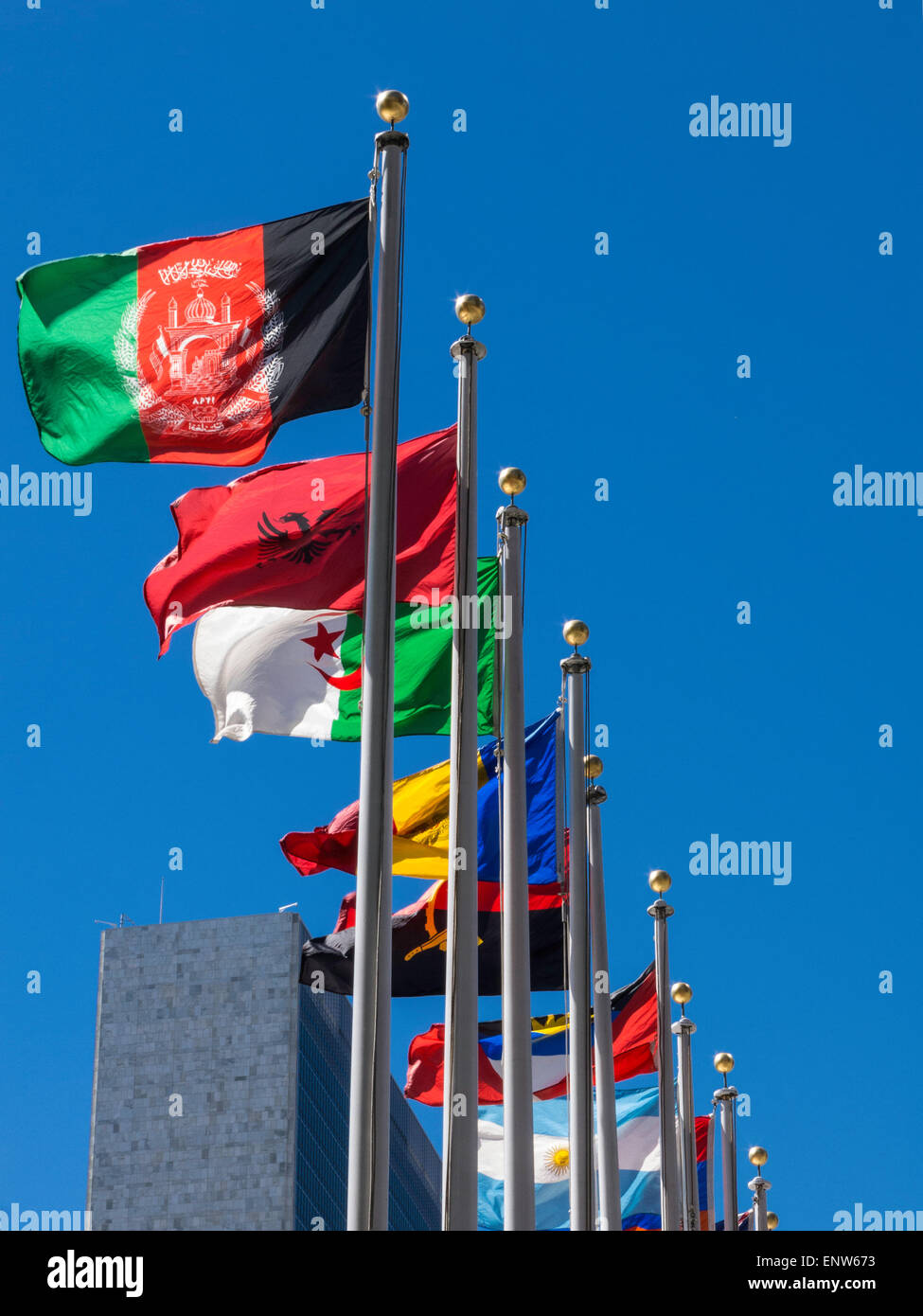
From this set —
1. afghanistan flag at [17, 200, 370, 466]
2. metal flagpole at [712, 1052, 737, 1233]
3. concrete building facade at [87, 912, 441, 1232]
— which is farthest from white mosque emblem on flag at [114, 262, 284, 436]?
concrete building facade at [87, 912, 441, 1232]

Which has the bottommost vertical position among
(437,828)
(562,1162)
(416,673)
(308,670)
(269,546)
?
(562,1162)

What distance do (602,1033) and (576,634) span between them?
200 inches

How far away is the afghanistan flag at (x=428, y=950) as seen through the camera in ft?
72.2

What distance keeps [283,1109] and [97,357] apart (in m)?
153

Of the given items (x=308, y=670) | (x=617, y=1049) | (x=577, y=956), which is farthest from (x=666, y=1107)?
(x=308, y=670)

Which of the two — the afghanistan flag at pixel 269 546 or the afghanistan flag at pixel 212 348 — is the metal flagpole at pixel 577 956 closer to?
the afghanistan flag at pixel 269 546

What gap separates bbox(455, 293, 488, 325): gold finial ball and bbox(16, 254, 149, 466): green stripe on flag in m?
3.46

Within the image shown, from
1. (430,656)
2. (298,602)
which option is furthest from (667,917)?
(298,602)

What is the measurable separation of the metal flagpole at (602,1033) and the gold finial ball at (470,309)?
6.52 m

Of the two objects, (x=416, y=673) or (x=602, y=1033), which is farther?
(x=602, y=1033)

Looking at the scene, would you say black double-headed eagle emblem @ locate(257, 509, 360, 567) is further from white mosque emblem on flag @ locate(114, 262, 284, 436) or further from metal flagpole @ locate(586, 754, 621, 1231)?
metal flagpole @ locate(586, 754, 621, 1231)

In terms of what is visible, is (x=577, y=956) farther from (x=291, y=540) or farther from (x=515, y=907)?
(x=291, y=540)

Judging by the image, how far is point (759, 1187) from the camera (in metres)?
44.0

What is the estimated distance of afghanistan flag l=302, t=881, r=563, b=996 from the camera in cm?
2202
